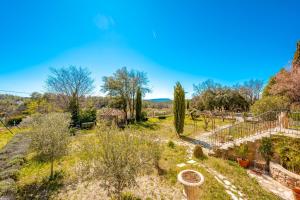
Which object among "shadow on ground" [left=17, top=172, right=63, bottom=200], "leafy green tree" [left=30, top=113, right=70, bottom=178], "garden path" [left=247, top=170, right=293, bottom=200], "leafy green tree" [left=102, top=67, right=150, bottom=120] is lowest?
"shadow on ground" [left=17, top=172, right=63, bottom=200]

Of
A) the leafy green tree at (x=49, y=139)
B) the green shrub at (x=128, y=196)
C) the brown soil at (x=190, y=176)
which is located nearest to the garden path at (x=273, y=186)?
the brown soil at (x=190, y=176)

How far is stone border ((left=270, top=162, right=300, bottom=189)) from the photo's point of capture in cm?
461

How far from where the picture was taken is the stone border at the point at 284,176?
4614 millimetres

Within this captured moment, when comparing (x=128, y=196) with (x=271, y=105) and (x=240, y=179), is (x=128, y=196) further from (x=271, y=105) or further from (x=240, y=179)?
(x=271, y=105)

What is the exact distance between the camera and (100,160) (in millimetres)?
3344

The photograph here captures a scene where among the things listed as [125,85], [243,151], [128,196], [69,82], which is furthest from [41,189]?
[69,82]

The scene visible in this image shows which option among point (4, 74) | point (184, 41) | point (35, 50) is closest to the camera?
point (35, 50)

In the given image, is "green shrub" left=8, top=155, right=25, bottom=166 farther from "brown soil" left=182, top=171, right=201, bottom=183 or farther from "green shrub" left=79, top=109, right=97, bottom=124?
"green shrub" left=79, top=109, right=97, bottom=124

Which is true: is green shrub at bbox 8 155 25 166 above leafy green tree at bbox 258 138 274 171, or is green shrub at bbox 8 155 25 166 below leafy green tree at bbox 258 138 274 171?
below

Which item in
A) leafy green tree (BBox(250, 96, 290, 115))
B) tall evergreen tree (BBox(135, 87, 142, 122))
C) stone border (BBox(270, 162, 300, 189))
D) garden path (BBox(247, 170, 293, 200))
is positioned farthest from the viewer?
tall evergreen tree (BBox(135, 87, 142, 122))

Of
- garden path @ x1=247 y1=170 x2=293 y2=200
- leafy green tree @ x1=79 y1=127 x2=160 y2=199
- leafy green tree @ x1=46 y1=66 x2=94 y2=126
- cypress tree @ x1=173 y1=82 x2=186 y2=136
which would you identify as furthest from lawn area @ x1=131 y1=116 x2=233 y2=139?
leafy green tree @ x1=46 y1=66 x2=94 y2=126

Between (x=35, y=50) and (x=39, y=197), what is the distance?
34.7 ft

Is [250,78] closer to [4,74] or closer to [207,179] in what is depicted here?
[207,179]

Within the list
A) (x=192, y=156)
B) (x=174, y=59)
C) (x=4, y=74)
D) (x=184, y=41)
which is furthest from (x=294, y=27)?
(x=4, y=74)
